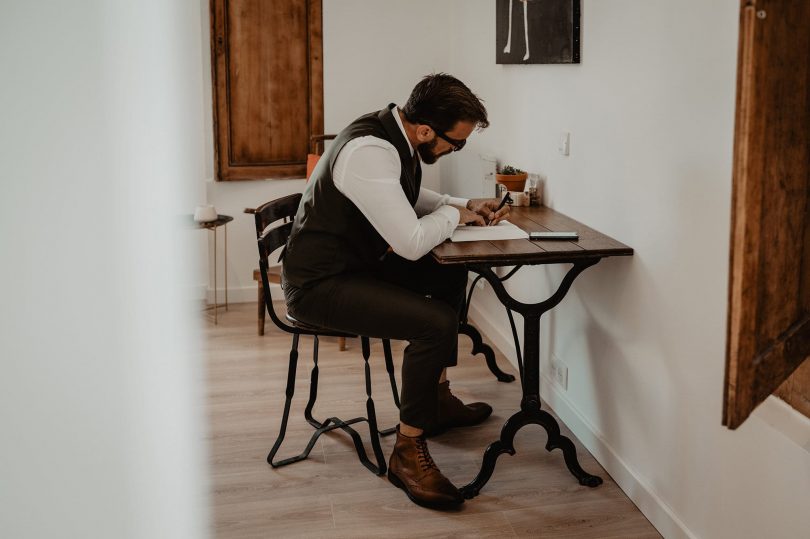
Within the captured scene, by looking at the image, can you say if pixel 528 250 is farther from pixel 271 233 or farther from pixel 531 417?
pixel 271 233

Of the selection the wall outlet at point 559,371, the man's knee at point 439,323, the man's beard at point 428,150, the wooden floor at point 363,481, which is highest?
the man's beard at point 428,150

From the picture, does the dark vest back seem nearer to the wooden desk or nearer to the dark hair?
the dark hair

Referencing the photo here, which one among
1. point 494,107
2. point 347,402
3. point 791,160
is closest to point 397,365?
point 347,402

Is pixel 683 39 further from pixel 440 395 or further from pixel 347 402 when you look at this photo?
pixel 347 402

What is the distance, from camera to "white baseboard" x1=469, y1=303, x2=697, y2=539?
2496 millimetres

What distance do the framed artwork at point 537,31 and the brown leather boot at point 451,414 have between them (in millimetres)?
1237

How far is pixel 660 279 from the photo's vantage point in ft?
8.14

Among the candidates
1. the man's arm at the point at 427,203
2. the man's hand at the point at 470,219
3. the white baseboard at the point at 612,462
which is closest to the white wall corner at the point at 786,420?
the white baseboard at the point at 612,462

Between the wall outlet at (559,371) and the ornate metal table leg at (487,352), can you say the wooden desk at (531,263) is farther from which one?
the ornate metal table leg at (487,352)

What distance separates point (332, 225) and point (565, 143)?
0.97 metres

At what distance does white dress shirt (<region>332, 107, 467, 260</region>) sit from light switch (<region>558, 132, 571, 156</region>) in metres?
0.77

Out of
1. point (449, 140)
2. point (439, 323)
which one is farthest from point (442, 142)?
point (439, 323)

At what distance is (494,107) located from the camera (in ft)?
13.3

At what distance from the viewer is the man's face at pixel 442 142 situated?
270cm
